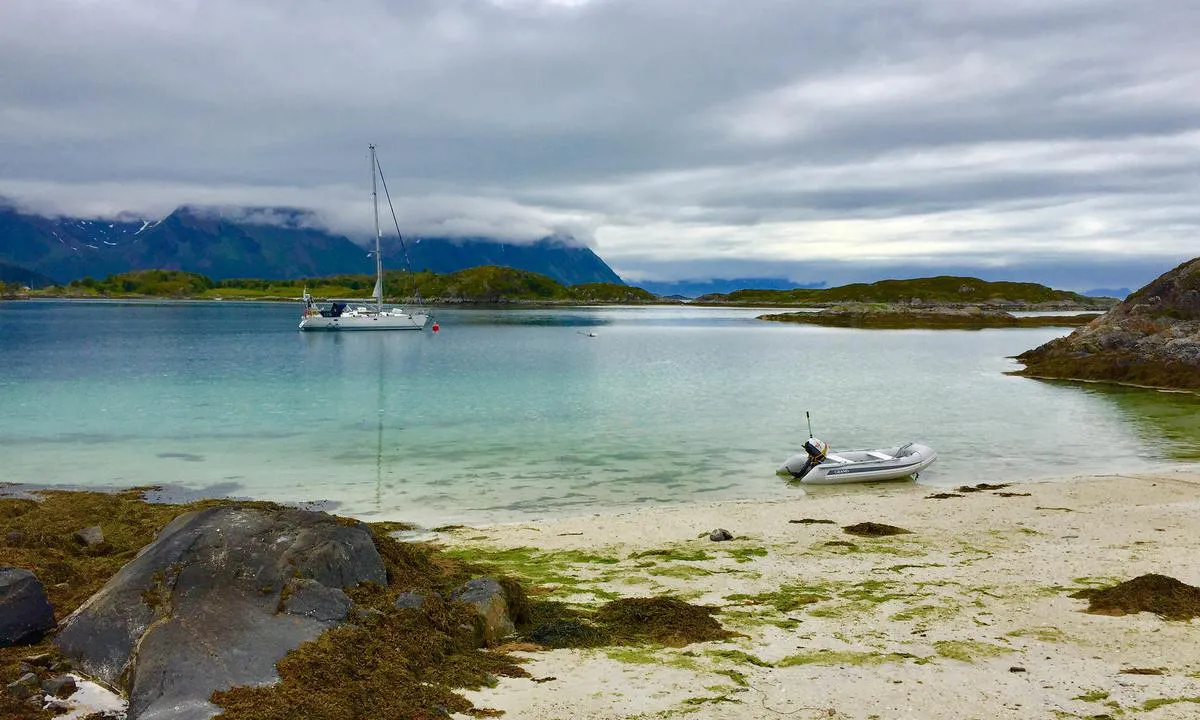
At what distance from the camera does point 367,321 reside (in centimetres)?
13125

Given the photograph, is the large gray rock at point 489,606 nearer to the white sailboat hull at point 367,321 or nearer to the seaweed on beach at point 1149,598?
the seaweed on beach at point 1149,598

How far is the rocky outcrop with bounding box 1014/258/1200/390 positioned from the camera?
199 feet

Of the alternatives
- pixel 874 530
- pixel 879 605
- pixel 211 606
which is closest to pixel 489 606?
pixel 211 606

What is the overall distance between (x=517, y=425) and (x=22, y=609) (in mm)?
31535

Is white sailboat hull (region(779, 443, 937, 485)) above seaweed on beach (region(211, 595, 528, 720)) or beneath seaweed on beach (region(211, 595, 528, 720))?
beneath

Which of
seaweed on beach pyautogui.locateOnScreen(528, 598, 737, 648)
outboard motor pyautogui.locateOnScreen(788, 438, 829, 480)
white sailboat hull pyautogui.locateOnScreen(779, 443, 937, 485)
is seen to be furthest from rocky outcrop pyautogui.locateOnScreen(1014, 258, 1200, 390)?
seaweed on beach pyautogui.locateOnScreen(528, 598, 737, 648)

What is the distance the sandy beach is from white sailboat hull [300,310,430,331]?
378ft

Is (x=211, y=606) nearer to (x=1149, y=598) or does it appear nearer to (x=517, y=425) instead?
(x=1149, y=598)

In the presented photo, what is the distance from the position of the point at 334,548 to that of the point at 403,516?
453 inches

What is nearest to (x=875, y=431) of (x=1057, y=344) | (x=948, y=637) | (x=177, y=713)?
(x=948, y=637)

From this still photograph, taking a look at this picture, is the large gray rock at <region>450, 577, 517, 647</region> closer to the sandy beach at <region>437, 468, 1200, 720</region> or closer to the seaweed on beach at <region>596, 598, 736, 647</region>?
the sandy beach at <region>437, 468, 1200, 720</region>

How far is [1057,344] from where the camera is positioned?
77312 mm

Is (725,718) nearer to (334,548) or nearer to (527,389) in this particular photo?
(334,548)

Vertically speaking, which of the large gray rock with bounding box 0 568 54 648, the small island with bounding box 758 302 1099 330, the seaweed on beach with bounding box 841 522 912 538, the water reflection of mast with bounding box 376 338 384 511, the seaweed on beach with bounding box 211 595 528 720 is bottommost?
the water reflection of mast with bounding box 376 338 384 511
